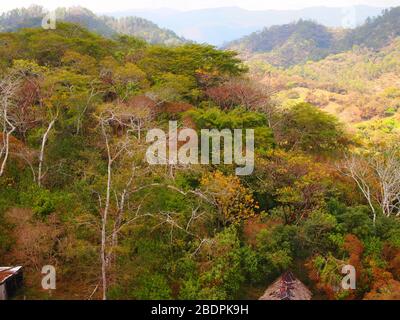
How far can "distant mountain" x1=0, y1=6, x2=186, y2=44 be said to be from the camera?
76.6 metres

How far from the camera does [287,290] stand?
11383 millimetres

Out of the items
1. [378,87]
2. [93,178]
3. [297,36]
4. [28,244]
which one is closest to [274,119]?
[93,178]

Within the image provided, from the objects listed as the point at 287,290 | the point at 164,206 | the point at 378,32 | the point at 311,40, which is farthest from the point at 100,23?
the point at 287,290

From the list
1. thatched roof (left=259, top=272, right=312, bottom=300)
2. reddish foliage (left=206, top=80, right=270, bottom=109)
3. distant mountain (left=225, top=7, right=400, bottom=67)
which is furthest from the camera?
distant mountain (left=225, top=7, right=400, bottom=67)

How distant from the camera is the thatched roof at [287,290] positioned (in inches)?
446

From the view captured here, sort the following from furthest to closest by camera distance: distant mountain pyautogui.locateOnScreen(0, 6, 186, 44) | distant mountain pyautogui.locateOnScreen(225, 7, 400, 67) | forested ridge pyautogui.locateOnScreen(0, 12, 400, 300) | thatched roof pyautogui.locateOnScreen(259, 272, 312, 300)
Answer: distant mountain pyautogui.locateOnScreen(225, 7, 400, 67), distant mountain pyautogui.locateOnScreen(0, 6, 186, 44), forested ridge pyautogui.locateOnScreen(0, 12, 400, 300), thatched roof pyautogui.locateOnScreen(259, 272, 312, 300)

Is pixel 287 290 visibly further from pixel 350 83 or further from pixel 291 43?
pixel 291 43

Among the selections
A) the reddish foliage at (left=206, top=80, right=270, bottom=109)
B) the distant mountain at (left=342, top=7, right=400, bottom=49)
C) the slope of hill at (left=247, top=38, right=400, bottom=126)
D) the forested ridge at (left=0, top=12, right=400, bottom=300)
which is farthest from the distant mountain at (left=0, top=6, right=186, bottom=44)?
the forested ridge at (left=0, top=12, right=400, bottom=300)

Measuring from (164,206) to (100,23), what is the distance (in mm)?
83842

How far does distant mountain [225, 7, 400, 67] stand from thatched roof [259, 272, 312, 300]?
104722 millimetres

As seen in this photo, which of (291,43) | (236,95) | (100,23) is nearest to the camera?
(236,95)

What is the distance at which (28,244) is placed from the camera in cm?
1207

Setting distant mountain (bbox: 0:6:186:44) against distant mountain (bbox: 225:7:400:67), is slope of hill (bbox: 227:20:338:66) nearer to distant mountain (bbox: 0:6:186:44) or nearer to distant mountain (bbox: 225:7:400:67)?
distant mountain (bbox: 225:7:400:67)

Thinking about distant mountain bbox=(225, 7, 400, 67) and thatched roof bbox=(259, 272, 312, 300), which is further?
distant mountain bbox=(225, 7, 400, 67)
